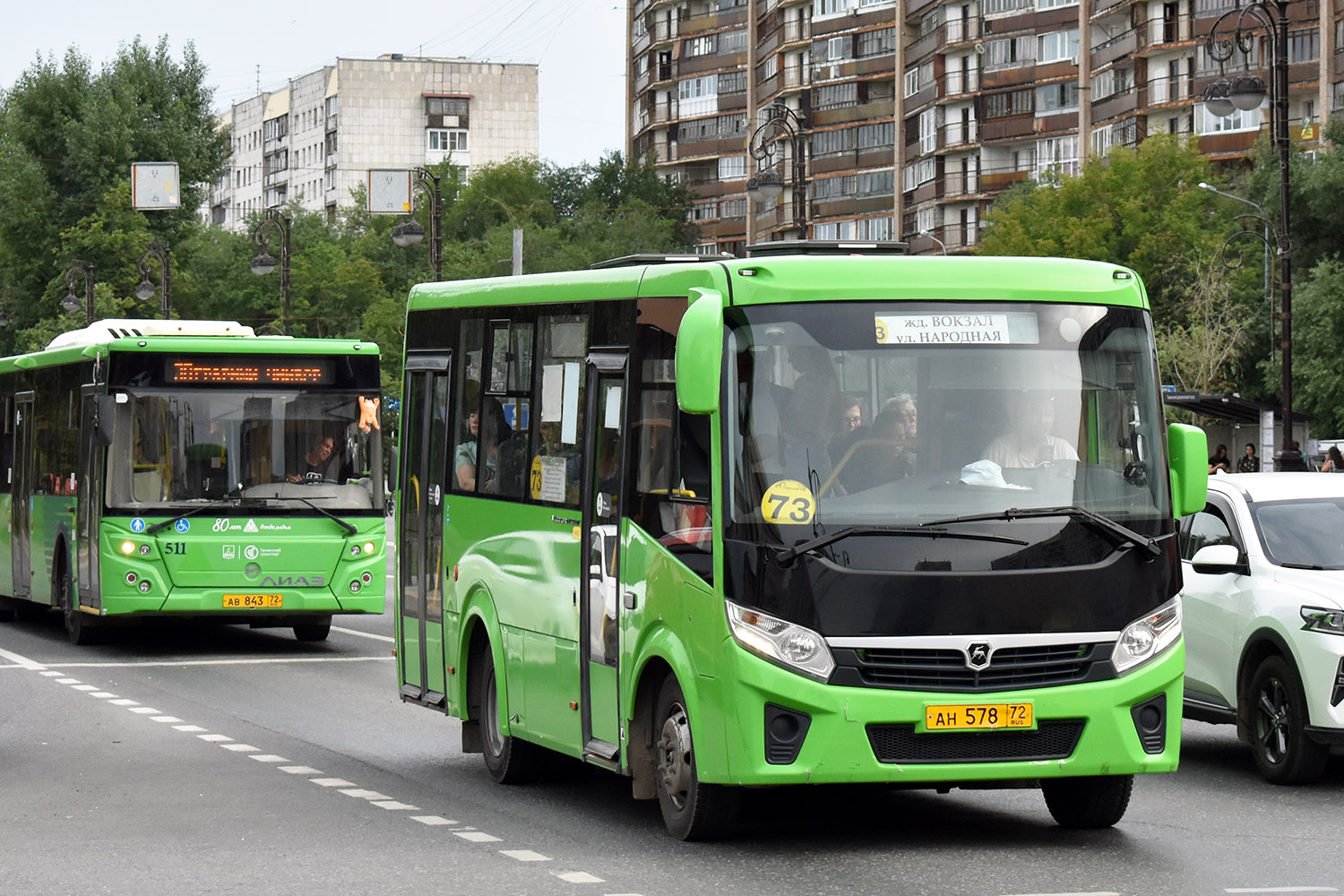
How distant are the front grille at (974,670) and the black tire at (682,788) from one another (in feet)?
2.65

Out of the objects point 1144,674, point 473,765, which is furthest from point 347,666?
point 1144,674

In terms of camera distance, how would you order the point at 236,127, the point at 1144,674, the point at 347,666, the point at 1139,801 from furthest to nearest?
the point at 236,127 → the point at 347,666 → the point at 1139,801 → the point at 1144,674

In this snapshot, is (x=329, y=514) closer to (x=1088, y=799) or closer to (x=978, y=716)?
(x=1088, y=799)

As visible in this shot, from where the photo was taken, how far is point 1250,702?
43.7 feet

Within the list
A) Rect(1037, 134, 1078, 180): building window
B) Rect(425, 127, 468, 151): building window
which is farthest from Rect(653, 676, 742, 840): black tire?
Rect(425, 127, 468, 151): building window

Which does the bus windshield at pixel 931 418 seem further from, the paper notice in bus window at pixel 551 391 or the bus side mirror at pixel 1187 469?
the paper notice in bus window at pixel 551 391

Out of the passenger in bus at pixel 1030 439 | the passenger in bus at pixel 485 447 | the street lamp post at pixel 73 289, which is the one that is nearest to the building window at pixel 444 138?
the street lamp post at pixel 73 289

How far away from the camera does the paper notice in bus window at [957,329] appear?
10.4 metres

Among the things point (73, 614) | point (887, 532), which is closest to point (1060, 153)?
point (73, 614)

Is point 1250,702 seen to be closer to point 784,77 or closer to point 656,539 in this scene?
point 656,539

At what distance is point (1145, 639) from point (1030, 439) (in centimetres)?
96

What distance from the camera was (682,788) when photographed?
10531 millimetres

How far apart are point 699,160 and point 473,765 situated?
112722 mm

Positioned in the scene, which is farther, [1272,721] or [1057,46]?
[1057,46]
